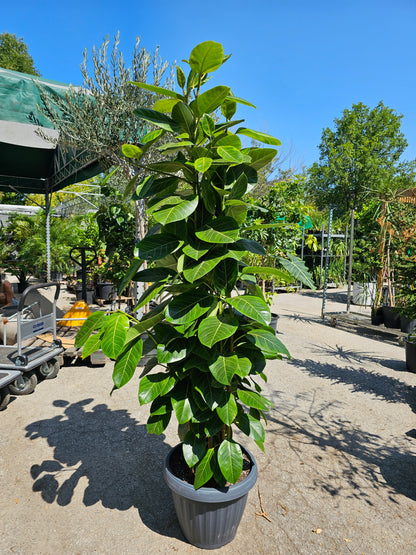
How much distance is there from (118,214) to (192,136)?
3.56 meters

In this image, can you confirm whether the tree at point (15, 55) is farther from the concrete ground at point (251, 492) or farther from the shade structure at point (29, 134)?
the concrete ground at point (251, 492)

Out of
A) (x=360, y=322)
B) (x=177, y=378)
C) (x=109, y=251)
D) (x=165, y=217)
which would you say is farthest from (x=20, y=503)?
(x=360, y=322)

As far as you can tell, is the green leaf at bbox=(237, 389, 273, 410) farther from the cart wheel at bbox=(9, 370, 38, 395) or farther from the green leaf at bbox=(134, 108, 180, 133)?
the cart wheel at bbox=(9, 370, 38, 395)

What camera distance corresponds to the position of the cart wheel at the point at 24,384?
3.64 m

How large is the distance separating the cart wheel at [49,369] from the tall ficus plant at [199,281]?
2.94 m

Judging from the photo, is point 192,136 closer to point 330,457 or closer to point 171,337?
point 171,337

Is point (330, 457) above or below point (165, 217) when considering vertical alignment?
below

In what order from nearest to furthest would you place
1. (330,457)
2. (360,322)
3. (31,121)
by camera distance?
(330,457) → (31,121) → (360,322)

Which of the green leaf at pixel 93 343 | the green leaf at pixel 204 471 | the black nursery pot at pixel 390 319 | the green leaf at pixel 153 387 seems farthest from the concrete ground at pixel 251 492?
the black nursery pot at pixel 390 319

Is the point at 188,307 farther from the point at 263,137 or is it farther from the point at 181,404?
the point at 263,137

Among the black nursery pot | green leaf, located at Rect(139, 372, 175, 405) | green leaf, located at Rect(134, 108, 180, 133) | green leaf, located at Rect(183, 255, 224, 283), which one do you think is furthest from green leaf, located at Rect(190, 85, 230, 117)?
the black nursery pot

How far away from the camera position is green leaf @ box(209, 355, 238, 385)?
1420 mm

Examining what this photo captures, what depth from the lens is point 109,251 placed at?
519 cm

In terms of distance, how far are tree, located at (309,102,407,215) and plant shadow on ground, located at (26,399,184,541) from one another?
2642 centimetres
